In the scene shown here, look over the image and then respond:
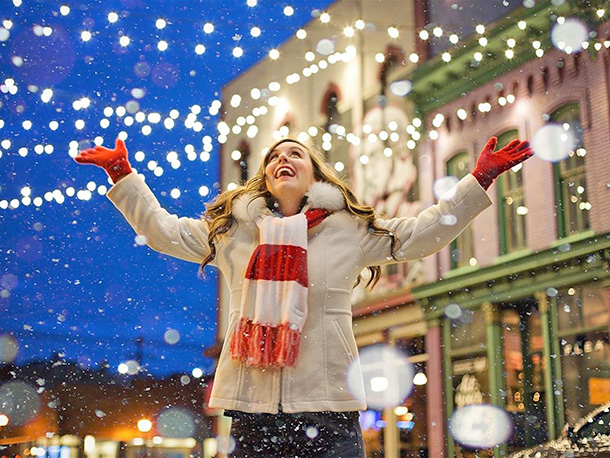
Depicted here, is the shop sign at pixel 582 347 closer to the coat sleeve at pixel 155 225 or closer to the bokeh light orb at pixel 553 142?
the bokeh light orb at pixel 553 142

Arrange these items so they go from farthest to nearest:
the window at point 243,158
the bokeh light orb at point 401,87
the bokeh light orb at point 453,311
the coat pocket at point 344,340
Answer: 1. the window at point 243,158
2. the bokeh light orb at point 401,87
3. the bokeh light orb at point 453,311
4. the coat pocket at point 344,340

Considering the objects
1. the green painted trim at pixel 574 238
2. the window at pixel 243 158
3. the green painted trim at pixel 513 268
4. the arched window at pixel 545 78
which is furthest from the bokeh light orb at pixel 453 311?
the window at pixel 243 158

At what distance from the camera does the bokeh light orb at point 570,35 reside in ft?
34.5

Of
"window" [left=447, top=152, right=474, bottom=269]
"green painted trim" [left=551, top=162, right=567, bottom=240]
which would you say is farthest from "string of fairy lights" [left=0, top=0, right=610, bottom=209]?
"green painted trim" [left=551, top=162, right=567, bottom=240]

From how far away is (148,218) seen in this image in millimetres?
3527

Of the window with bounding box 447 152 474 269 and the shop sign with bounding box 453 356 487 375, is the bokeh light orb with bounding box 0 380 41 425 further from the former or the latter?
the window with bounding box 447 152 474 269

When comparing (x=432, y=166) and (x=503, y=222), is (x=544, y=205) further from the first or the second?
(x=432, y=166)

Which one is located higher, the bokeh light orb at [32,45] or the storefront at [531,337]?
the bokeh light orb at [32,45]

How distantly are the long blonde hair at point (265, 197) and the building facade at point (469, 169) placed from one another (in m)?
6.24

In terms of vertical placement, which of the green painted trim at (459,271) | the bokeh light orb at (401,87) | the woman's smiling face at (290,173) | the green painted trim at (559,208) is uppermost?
the bokeh light orb at (401,87)

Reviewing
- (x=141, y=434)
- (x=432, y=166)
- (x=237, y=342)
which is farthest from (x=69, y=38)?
(x=141, y=434)

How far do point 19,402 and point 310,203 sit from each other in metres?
21.0

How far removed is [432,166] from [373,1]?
2860mm

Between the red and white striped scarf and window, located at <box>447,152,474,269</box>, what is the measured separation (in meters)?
8.87
